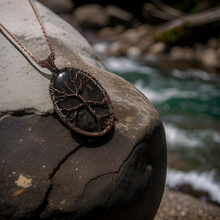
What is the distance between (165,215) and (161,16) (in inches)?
331

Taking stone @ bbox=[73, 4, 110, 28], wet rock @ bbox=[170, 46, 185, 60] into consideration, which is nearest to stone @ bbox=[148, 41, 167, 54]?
wet rock @ bbox=[170, 46, 185, 60]

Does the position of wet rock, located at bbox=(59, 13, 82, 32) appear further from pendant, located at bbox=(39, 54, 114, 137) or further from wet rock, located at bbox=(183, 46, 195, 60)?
pendant, located at bbox=(39, 54, 114, 137)

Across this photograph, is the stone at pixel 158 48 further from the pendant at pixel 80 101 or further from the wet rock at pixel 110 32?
the pendant at pixel 80 101

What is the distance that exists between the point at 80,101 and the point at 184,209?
191 cm

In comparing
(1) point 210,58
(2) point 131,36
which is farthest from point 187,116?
(2) point 131,36

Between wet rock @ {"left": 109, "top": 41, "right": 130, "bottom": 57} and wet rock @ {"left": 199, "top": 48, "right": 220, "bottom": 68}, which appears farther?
wet rock @ {"left": 109, "top": 41, "right": 130, "bottom": 57}

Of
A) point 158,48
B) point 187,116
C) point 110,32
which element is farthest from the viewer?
point 110,32

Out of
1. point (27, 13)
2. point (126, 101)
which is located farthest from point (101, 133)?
point (27, 13)

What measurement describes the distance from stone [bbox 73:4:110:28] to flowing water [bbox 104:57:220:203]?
3.03m

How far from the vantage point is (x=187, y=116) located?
4730 mm

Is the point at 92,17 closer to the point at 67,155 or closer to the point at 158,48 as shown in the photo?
the point at 158,48

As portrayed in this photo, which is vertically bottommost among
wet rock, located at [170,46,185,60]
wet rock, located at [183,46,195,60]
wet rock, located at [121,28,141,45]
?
wet rock, located at [183,46,195,60]

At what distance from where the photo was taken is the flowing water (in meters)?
3.32

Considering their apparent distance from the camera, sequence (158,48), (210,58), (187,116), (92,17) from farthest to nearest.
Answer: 1. (92,17)
2. (158,48)
3. (210,58)
4. (187,116)
